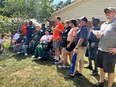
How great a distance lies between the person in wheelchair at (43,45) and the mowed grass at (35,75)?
327 mm

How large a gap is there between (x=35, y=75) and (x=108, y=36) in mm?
3081

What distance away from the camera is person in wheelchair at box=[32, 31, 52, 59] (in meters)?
9.55

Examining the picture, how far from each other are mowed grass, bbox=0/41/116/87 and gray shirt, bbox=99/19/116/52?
1.57m

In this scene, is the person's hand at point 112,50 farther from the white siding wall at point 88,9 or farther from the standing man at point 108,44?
the white siding wall at point 88,9

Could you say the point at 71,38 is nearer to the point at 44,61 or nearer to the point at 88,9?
the point at 44,61

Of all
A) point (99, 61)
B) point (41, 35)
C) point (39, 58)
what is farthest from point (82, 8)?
point (99, 61)

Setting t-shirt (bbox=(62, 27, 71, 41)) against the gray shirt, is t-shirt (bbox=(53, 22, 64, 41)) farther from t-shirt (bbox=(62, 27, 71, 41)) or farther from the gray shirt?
the gray shirt

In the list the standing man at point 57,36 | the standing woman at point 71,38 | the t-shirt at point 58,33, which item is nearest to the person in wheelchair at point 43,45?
the standing man at point 57,36

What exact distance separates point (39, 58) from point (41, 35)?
1442 millimetres

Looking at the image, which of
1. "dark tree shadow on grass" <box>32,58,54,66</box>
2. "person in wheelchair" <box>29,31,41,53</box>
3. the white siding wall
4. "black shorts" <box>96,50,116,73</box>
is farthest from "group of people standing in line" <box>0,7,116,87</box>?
the white siding wall

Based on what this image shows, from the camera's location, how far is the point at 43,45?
973 centimetres

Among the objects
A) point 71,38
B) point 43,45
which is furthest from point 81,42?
point 43,45

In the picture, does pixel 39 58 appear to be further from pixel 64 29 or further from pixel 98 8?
pixel 98 8

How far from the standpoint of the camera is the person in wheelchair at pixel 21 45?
35.5ft
